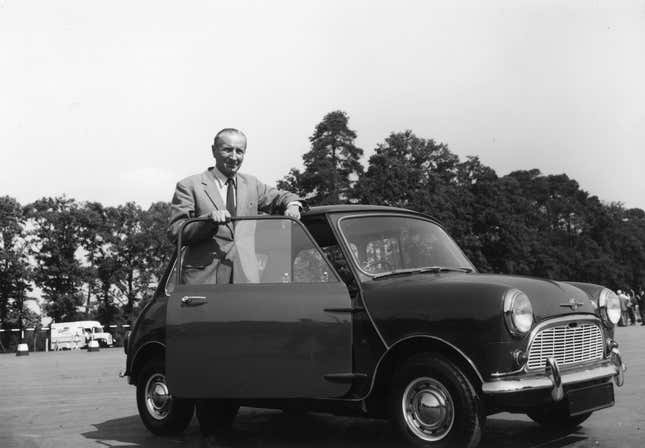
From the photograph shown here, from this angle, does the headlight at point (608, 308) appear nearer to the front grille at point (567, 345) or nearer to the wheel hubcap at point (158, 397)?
the front grille at point (567, 345)

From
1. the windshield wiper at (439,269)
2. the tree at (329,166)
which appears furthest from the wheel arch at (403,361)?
the tree at (329,166)

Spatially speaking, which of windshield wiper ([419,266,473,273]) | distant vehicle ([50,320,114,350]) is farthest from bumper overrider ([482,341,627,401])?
distant vehicle ([50,320,114,350])

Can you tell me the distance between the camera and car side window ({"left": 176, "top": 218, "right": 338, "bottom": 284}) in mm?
6309

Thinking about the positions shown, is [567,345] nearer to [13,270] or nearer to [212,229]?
[212,229]

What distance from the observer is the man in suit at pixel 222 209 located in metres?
6.61

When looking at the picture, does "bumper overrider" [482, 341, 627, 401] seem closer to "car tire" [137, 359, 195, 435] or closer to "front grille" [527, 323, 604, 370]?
"front grille" [527, 323, 604, 370]

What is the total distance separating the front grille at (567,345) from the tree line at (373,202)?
145 ft

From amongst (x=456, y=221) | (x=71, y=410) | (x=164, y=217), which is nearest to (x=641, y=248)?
(x=456, y=221)

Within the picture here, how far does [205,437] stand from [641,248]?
78072mm

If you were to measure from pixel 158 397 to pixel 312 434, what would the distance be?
1399 millimetres

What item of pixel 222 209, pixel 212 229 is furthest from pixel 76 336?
pixel 212 229

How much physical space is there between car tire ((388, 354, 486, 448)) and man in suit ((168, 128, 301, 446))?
1546 mm

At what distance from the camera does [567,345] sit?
5812mm

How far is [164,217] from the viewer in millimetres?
75125
